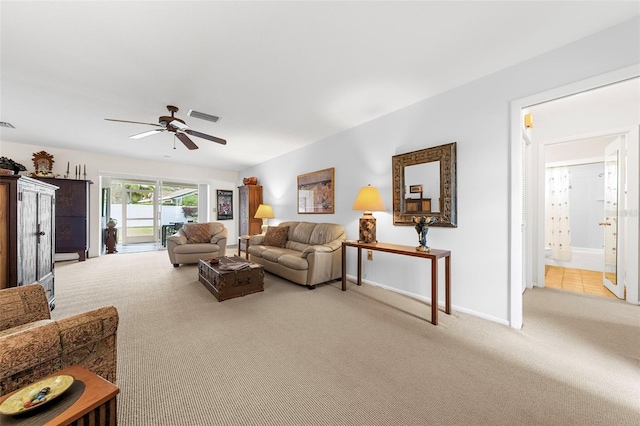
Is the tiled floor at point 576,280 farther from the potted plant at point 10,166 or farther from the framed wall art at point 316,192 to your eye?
the potted plant at point 10,166

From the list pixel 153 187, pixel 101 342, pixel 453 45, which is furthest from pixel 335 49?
pixel 153 187

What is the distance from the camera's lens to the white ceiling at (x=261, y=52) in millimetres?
1707

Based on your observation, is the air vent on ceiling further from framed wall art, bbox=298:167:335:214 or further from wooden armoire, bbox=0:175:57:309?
framed wall art, bbox=298:167:335:214

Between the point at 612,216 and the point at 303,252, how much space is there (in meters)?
4.47

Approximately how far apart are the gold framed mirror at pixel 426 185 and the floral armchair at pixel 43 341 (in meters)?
3.02

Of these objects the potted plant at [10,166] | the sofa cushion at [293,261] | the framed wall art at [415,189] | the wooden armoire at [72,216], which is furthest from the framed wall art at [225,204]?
the framed wall art at [415,189]

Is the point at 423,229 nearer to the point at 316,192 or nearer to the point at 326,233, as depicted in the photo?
the point at 326,233

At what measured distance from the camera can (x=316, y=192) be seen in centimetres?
479

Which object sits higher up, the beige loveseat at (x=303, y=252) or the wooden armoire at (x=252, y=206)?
the wooden armoire at (x=252, y=206)

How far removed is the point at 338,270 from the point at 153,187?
6.52m

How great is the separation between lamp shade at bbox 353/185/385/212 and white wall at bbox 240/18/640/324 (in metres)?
0.25

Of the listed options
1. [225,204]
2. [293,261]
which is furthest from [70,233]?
[293,261]

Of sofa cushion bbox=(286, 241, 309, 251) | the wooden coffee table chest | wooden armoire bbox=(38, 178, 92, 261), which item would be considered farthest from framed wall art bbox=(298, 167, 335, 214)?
wooden armoire bbox=(38, 178, 92, 261)

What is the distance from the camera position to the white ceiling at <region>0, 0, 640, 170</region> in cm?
171
